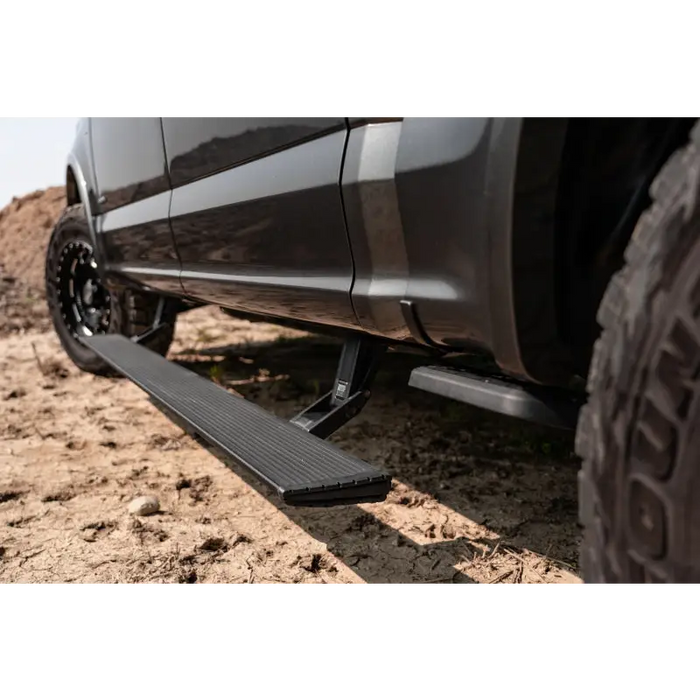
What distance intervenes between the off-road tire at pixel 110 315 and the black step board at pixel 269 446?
1.14 meters

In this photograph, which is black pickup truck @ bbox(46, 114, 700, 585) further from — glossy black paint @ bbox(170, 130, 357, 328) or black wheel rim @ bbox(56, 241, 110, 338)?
black wheel rim @ bbox(56, 241, 110, 338)

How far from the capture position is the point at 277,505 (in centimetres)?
214

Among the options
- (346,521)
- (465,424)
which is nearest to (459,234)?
(346,521)

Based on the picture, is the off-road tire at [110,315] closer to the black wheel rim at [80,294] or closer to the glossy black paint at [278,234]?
the black wheel rim at [80,294]

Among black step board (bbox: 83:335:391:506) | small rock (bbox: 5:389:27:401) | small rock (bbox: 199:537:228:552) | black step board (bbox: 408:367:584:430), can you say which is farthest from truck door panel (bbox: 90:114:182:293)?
black step board (bbox: 408:367:584:430)

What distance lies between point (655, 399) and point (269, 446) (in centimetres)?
107

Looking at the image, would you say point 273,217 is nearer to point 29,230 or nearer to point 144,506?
point 144,506

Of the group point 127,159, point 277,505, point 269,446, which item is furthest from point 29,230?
point 269,446

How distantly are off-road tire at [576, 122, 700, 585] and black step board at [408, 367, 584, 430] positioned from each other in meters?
0.27

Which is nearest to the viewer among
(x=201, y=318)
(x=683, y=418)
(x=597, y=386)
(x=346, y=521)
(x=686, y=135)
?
(x=683, y=418)

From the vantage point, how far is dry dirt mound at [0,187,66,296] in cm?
1183

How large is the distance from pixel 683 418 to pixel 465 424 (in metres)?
2.04
